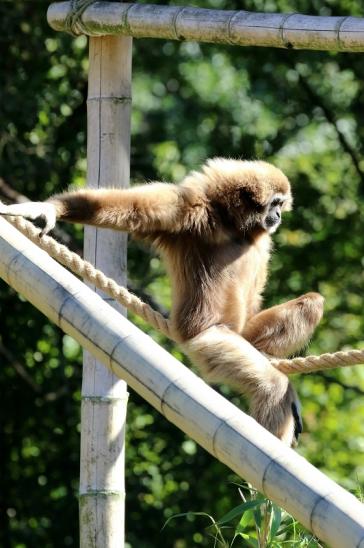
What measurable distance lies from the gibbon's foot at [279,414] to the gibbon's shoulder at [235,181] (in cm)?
95

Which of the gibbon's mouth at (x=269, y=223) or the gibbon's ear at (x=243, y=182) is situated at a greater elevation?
the gibbon's ear at (x=243, y=182)

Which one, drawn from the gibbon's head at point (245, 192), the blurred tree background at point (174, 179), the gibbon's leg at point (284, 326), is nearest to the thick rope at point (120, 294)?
the gibbon's leg at point (284, 326)

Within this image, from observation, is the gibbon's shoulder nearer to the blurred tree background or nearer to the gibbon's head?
the gibbon's head

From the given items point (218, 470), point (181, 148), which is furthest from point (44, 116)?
point (218, 470)

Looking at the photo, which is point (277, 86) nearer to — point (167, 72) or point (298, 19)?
point (167, 72)

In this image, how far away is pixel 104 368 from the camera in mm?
4727

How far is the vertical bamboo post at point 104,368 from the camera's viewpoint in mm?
4730

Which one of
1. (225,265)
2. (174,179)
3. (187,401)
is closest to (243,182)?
(225,265)

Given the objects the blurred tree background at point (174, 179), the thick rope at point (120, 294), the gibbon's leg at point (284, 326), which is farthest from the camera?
the blurred tree background at point (174, 179)

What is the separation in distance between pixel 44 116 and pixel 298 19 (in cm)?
458

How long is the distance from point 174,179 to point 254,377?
4.49m

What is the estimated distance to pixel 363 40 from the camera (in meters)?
3.99

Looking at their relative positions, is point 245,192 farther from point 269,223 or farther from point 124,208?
point 124,208

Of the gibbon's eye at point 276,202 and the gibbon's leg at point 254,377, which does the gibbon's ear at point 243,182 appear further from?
the gibbon's leg at point 254,377
